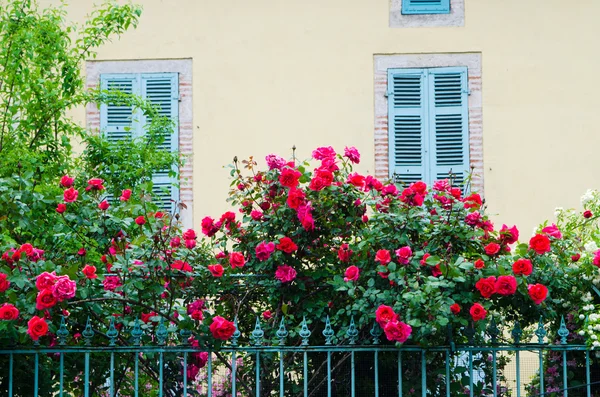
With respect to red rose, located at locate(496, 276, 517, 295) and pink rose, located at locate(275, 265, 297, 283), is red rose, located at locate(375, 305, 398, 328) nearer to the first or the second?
red rose, located at locate(496, 276, 517, 295)

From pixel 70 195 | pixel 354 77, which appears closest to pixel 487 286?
pixel 70 195

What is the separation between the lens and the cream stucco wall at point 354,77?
9984mm

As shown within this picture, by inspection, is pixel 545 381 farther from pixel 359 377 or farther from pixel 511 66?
pixel 511 66

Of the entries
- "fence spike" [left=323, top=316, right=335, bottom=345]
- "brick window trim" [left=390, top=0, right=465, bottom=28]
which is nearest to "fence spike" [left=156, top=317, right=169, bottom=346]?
"fence spike" [left=323, top=316, right=335, bottom=345]

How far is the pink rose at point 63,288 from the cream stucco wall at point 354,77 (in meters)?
4.94

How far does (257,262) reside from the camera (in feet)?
19.0

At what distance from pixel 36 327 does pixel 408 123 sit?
567cm

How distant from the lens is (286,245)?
557 centimetres

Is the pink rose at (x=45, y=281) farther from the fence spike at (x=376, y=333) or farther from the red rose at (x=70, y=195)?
the fence spike at (x=376, y=333)

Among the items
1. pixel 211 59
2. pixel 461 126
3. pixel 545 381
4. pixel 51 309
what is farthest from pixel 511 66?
pixel 51 309

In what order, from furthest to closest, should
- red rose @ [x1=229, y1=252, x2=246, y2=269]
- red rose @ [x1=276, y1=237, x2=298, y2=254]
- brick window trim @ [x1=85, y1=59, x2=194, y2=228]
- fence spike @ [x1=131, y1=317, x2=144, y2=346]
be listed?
1. brick window trim @ [x1=85, y1=59, x2=194, y2=228]
2. red rose @ [x1=276, y1=237, x2=298, y2=254]
3. red rose @ [x1=229, y1=252, x2=246, y2=269]
4. fence spike @ [x1=131, y1=317, x2=144, y2=346]

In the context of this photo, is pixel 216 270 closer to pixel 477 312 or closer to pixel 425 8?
pixel 477 312

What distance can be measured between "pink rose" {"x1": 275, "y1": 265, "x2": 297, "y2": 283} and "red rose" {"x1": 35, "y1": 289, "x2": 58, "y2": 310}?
1.17 m

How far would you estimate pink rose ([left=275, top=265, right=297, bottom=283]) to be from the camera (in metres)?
5.59
